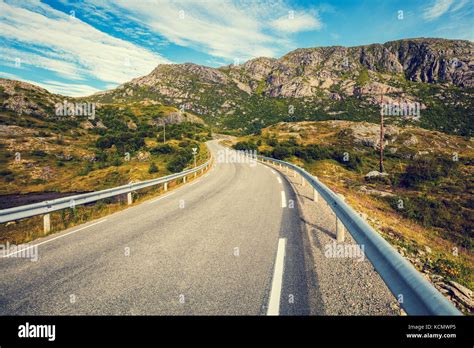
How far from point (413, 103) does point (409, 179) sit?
6031 inches

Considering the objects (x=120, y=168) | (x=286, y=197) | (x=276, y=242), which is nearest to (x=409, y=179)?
(x=286, y=197)

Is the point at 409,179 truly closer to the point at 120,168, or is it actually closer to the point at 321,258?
the point at 321,258

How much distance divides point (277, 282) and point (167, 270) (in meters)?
1.84

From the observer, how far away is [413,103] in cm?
14762

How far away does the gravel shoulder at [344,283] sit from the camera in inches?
118

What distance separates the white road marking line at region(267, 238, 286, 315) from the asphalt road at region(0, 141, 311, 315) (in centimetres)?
1

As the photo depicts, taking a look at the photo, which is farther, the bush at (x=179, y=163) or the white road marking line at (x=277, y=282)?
the bush at (x=179, y=163)

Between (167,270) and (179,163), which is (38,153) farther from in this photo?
(167,270)

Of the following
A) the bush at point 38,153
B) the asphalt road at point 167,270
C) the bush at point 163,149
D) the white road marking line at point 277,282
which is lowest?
the bush at point 38,153

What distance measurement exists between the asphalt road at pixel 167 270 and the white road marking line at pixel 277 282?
14 mm

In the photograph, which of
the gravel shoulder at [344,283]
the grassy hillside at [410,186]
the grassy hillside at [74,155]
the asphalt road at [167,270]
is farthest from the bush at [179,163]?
the gravel shoulder at [344,283]

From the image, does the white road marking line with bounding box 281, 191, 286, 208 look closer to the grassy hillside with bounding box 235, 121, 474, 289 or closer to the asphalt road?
the asphalt road

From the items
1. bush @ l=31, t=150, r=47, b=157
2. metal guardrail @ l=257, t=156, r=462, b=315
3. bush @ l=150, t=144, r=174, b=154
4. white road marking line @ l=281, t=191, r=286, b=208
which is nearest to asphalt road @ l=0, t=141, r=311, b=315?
metal guardrail @ l=257, t=156, r=462, b=315

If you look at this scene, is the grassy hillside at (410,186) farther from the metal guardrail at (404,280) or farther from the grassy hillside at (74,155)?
the grassy hillside at (74,155)
